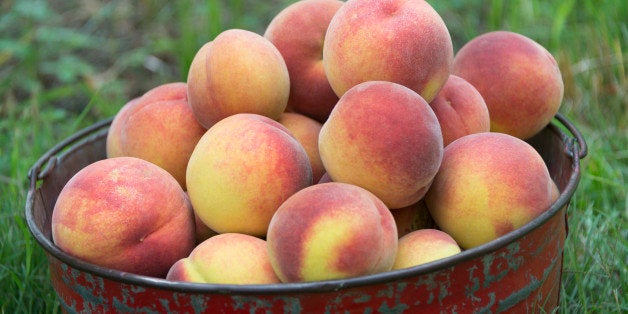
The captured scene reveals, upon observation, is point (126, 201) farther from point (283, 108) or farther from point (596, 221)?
point (596, 221)

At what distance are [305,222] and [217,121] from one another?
40 cm

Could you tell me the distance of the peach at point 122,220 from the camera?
1.09 metres

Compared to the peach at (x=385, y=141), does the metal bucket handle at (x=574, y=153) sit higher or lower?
lower

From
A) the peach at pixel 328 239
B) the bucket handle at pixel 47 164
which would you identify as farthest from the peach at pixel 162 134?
the peach at pixel 328 239

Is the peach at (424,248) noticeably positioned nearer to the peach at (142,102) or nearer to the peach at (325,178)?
the peach at (325,178)

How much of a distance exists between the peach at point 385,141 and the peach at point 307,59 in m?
0.29

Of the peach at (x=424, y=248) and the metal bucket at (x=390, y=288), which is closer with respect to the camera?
the metal bucket at (x=390, y=288)

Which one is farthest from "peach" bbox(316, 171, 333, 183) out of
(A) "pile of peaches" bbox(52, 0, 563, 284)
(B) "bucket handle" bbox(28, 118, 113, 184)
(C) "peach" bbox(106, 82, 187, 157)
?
(B) "bucket handle" bbox(28, 118, 113, 184)

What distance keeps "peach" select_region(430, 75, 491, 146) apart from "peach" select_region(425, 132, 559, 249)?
0.38 ft

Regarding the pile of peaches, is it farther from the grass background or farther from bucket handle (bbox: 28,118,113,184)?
the grass background

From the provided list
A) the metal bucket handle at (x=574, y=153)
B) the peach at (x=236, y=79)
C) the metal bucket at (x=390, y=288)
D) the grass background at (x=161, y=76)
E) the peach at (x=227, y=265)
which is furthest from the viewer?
the grass background at (x=161, y=76)

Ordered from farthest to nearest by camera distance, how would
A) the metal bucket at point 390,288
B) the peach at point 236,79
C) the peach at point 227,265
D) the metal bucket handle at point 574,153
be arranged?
the peach at point 236,79 < the metal bucket handle at point 574,153 < the peach at point 227,265 < the metal bucket at point 390,288

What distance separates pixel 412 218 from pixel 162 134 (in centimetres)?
49

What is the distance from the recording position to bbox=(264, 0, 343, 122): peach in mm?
1399
